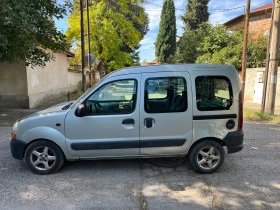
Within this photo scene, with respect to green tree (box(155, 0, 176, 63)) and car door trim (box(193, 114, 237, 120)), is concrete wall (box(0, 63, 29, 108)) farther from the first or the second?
green tree (box(155, 0, 176, 63))

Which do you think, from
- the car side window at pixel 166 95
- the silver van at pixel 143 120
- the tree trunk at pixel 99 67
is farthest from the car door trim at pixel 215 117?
the tree trunk at pixel 99 67

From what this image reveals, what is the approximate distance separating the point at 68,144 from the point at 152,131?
1.40 m

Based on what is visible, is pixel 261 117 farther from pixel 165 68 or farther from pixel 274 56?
pixel 165 68

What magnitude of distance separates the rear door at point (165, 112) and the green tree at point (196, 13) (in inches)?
1334

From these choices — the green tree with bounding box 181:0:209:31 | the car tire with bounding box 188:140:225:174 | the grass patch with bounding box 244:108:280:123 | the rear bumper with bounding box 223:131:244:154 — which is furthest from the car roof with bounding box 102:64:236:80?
the green tree with bounding box 181:0:209:31

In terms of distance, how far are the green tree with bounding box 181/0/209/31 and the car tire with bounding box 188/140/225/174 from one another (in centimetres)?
3401

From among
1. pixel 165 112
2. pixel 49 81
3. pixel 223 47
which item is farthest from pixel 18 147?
pixel 223 47

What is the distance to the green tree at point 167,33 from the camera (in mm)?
37094

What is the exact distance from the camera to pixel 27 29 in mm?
6383

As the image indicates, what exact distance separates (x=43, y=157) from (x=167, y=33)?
3629 centimetres

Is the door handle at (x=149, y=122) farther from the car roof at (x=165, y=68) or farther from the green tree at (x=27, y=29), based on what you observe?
the green tree at (x=27, y=29)

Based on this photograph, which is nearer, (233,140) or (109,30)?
(233,140)

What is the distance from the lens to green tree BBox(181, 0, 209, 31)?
3450cm

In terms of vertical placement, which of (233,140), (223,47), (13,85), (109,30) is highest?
(109,30)
